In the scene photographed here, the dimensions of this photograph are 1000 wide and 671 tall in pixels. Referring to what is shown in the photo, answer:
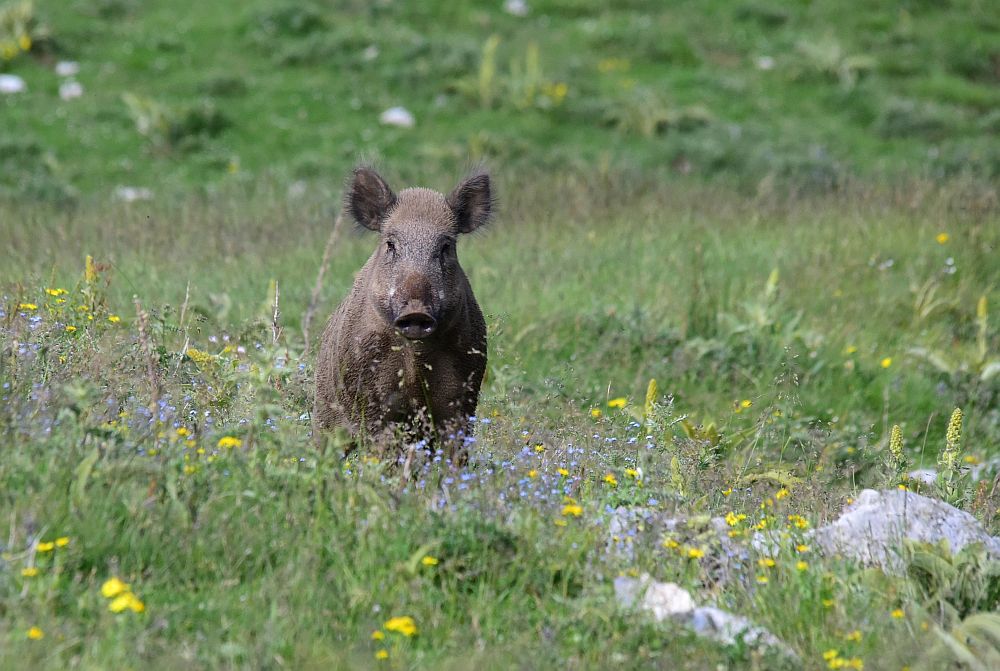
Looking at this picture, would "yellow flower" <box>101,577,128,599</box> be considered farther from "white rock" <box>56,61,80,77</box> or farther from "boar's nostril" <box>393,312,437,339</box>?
"white rock" <box>56,61,80,77</box>

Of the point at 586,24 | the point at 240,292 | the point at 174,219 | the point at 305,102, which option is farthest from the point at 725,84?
the point at 240,292

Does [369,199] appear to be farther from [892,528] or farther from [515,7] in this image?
[515,7]

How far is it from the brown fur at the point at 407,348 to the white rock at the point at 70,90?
1270cm

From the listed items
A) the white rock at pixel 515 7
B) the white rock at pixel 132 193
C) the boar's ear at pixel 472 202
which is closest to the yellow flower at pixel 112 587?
the boar's ear at pixel 472 202

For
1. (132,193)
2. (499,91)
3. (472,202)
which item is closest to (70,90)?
(132,193)

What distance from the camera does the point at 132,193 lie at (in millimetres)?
15680

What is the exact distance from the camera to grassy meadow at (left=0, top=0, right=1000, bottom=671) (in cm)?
479

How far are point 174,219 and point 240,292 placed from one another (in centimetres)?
319

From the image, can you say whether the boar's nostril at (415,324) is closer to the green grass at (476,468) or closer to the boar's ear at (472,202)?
the green grass at (476,468)

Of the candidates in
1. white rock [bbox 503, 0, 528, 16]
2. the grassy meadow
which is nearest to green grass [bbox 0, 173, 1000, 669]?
the grassy meadow

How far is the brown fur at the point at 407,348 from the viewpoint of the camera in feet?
21.9

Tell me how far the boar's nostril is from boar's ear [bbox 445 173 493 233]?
1270 mm

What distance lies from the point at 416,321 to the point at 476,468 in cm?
77

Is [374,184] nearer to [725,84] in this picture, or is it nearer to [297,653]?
[297,653]
